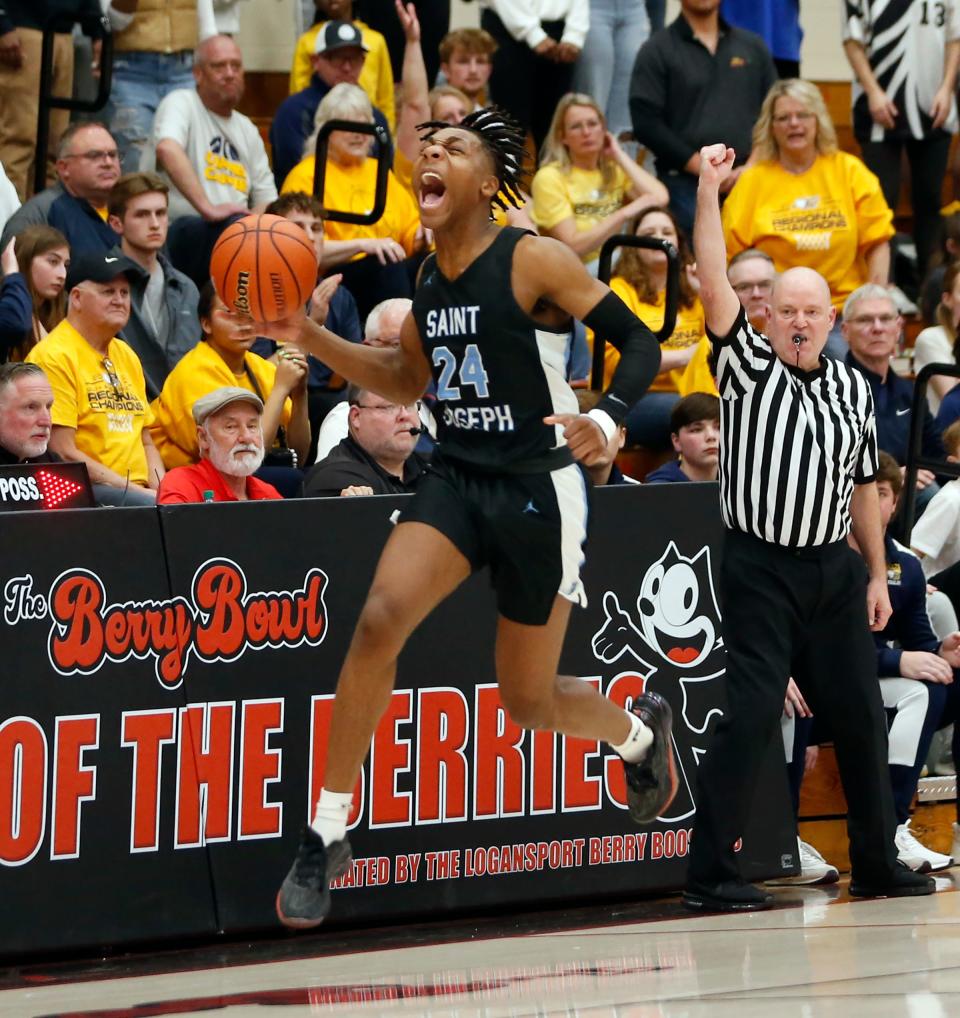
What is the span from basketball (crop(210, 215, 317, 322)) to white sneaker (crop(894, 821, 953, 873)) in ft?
11.7

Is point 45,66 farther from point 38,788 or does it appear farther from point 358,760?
point 358,760

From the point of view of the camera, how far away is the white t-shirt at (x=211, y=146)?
10453 mm

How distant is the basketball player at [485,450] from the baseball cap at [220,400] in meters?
1.64

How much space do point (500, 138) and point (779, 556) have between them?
191 centimetres

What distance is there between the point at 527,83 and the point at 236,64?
2.35m

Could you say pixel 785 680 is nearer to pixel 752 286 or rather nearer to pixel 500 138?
pixel 500 138

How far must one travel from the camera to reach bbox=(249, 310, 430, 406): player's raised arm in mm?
5676

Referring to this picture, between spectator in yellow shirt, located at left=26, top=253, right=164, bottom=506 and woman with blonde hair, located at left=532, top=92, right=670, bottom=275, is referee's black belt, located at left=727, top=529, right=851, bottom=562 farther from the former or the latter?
woman with blonde hair, located at left=532, top=92, right=670, bottom=275

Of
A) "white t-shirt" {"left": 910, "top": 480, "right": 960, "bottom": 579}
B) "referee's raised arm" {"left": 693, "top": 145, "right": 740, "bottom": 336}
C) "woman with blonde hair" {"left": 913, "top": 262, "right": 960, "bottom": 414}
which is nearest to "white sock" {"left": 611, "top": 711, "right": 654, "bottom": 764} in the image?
"referee's raised arm" {"left": 693, "top": 145, "right": 740, "bottom": 336}

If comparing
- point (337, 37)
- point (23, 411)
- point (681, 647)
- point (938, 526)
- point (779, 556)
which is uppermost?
point (337, 37)

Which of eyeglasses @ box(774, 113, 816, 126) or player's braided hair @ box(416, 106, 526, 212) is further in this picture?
eyeglasses @ box(774, 113, 816, 126)

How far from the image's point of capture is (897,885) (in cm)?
673

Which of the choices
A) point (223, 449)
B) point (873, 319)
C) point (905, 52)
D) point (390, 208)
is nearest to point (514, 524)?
point (223, 449)

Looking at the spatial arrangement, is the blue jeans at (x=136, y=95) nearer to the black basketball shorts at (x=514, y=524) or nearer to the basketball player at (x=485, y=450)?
the basketball player at (x=485, y=450)
